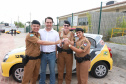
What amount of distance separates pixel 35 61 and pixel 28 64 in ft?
0.58

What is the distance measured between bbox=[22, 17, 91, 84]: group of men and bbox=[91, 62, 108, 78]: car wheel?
109 cm

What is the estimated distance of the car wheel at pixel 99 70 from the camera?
11.8 ft

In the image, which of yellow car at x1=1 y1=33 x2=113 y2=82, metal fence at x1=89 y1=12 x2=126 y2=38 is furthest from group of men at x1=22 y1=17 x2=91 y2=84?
metal fence at x1=89 y1=12 x2=126 y2=38

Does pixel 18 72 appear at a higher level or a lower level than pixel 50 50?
lower

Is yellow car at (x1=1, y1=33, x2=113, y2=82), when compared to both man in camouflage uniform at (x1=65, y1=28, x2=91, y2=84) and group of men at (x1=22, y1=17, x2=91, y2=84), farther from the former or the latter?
man in camouflage uniform at (x1=65, y1=28, x2=91, y2=84)

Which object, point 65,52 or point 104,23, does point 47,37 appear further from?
point 104,23

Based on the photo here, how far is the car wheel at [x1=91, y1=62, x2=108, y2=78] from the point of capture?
3.58 meters

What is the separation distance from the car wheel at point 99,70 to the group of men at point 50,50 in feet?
3.57

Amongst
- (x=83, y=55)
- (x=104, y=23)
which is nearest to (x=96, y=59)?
(x=83, y=55)

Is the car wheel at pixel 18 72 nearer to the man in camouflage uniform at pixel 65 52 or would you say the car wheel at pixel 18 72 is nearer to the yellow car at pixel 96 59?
the yellow car at pixel 96 59

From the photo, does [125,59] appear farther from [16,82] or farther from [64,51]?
[16,82]

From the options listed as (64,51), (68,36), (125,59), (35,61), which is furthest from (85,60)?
(125,59)

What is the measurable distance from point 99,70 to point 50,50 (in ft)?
6.78

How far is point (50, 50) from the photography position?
8.73 ft
